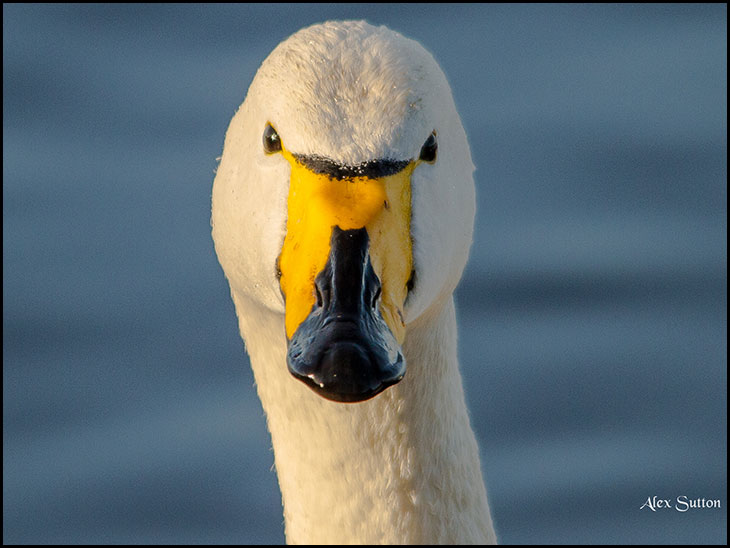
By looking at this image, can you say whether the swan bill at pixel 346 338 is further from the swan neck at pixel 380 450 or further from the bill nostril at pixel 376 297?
the swan neck at pixel 380 450

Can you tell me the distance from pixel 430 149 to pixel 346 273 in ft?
1.96

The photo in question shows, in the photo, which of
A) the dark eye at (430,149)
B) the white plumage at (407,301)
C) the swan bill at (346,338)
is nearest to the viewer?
the swan bill at (346,338)

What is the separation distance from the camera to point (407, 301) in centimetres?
340

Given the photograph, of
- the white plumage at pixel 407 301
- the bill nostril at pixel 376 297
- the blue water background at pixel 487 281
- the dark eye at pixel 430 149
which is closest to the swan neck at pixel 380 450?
the white plumage at pixel 407 301

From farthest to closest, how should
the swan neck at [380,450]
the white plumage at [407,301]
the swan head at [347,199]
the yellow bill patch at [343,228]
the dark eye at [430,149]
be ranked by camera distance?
the swan neck at [380,450] < the dark eye at [430,149] < the white plumage at [407,301] < the yellow bill patch at [343,228] < the swan head at [347,199]

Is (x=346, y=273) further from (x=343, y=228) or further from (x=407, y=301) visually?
(x=407, y=301)

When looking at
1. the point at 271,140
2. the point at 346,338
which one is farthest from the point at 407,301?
the point at 271,140

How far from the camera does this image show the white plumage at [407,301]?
347cm

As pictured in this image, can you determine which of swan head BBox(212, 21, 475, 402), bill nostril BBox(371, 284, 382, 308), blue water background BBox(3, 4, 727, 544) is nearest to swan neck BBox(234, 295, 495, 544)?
swan head BBox(212, 21, 475, 402)

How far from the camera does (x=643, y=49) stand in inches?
319

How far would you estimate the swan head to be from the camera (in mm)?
3053

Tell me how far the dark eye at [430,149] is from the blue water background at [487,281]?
3345 millimetres

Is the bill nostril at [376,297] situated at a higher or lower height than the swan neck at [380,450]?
lower
